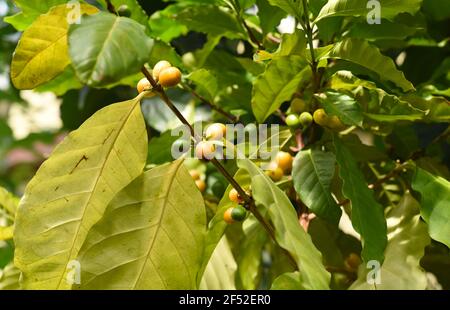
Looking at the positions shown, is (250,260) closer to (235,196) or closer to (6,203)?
(235,196)

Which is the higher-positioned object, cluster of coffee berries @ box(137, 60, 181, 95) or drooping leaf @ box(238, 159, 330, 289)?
cluster of coffee berries @ box(137, 60, 181, 95)

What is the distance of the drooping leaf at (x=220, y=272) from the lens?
0.63 metres

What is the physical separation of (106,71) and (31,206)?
17 cm

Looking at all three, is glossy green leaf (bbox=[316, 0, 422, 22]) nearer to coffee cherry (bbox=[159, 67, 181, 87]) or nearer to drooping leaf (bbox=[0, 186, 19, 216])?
coffee cherry (bbox=[159, 67, 181, 87])

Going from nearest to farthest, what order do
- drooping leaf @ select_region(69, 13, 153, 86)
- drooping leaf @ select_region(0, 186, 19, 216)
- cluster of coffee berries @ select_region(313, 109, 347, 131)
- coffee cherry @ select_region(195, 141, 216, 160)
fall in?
drooping leaf @ select_region(69, 13, 153, 86) → coffee cherry @ select_region(195, 141, 216, 160) → cluster of coffee berries @ select_region(313, 109, 347, 131) → drooping leaf @ select_region(0, 186, 19, 216)

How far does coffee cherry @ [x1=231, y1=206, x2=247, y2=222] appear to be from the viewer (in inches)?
19.5

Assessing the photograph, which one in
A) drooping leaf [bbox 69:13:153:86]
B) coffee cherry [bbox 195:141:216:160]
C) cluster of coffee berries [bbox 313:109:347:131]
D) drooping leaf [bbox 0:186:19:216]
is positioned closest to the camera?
drooping leaf [bbox 69:13:153:86]

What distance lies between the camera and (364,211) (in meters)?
0.52

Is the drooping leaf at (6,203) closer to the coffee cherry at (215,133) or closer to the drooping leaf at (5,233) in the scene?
the drooping leaf at (5,233)

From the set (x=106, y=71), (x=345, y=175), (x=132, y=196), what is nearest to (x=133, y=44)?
(x=106, y=71)

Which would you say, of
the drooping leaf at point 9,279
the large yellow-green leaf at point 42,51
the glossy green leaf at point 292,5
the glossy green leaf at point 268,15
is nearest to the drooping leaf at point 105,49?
the large yellow-green leaf at point 42,51

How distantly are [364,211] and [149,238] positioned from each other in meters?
0.19

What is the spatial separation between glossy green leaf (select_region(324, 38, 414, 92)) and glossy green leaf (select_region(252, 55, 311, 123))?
0.12 feet

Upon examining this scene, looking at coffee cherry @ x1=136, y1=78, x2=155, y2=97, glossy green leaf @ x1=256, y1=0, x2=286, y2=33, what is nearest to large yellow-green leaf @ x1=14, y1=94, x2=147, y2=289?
coffee cherry @ x1=136, y1=78, x2=155, y2=97
